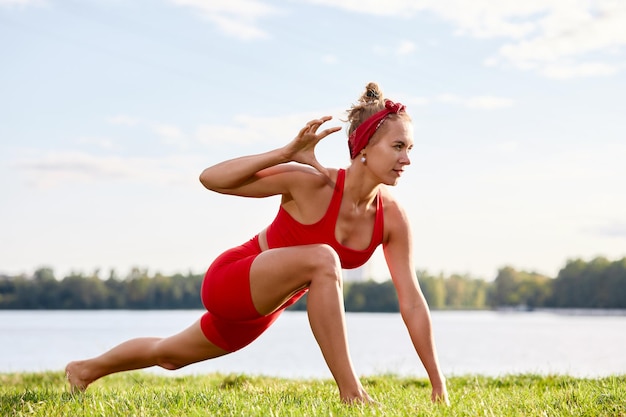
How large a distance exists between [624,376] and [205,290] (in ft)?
13.7

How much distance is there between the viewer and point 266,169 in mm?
4660

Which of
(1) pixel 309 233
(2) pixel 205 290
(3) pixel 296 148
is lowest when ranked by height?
(2) pixel 205 290

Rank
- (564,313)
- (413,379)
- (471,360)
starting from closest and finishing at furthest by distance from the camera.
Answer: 1. (413,379)
2. (471,360)
3. (564,313)

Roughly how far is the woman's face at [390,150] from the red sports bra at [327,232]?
0.29 m

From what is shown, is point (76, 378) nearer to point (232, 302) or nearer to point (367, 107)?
point (232, 302)

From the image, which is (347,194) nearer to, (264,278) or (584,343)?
A: (264,278)

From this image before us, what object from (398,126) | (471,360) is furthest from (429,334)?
(471,360)

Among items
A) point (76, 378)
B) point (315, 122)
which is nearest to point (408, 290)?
point (315, 122)

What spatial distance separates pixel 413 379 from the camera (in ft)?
26.7

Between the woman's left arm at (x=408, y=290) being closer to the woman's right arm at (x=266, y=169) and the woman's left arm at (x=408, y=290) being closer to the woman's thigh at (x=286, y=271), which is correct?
the woman's right arm at (x=266, y=169)

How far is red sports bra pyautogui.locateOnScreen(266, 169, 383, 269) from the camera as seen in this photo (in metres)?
4.74

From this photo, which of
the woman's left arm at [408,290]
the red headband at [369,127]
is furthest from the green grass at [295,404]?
the red headband at [369,127]

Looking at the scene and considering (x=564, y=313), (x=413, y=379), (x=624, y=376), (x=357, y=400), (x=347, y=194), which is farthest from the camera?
(x=564, y=313)

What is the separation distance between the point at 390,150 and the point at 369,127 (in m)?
0.19
